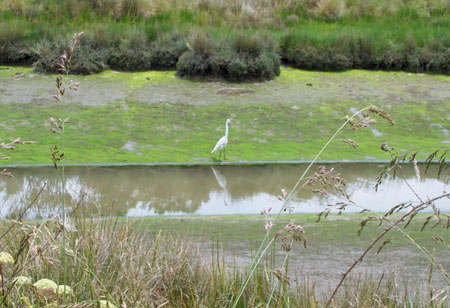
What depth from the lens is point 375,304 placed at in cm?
304

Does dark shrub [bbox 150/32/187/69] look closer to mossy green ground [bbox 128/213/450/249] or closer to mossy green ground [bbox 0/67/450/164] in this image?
mossy green ground [bbox 0/67/450/164]

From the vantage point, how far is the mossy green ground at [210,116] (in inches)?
312

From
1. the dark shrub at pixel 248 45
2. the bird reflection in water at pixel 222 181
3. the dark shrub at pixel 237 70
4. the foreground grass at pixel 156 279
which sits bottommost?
the bird reflection in water at pixel 222 181

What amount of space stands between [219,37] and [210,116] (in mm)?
3009

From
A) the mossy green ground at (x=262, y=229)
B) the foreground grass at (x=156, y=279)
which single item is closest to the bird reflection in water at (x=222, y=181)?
the mossy green ground at (x=262, y=229)

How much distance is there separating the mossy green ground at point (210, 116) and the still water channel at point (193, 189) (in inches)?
16.8

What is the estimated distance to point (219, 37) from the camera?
11.7 metres

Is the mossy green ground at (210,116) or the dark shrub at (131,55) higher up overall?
the dark shrub at (131,55)

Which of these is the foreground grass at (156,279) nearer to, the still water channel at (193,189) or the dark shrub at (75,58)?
the still water channel at (193,189)

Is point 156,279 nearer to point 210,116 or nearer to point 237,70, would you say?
point 210,116

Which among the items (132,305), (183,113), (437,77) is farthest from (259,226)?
(437,77)

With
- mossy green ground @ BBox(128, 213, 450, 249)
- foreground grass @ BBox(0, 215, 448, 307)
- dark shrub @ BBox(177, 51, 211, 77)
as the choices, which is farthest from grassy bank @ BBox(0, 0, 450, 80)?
foreground grass @ BBox(0, 215, 448, 307)

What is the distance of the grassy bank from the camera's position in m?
10.8

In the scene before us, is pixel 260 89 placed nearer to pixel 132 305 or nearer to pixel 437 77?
pixel 437 77
